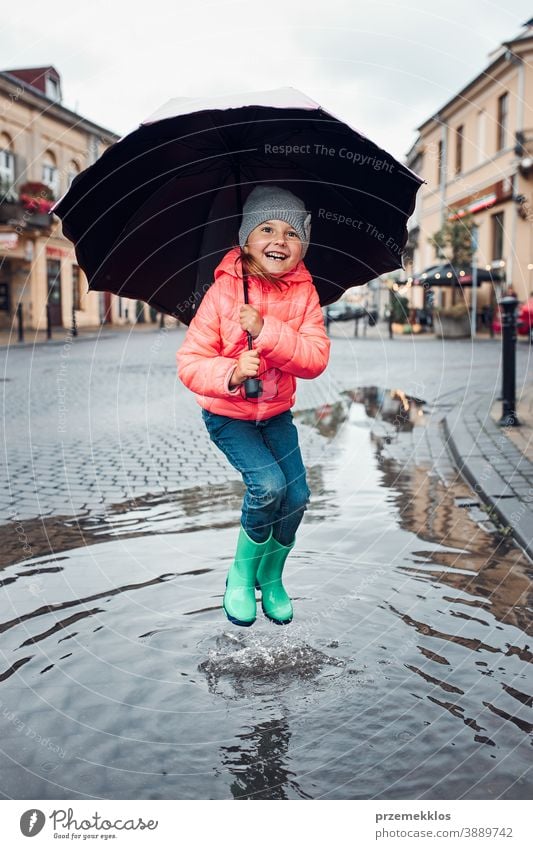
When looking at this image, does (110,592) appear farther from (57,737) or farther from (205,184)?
(205,184)

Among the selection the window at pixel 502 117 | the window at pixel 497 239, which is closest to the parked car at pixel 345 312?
the window at pixel 497 239

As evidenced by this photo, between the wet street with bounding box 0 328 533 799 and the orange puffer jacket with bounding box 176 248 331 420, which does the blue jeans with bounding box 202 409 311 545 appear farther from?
the wet street with bounding box 0 328 533 799

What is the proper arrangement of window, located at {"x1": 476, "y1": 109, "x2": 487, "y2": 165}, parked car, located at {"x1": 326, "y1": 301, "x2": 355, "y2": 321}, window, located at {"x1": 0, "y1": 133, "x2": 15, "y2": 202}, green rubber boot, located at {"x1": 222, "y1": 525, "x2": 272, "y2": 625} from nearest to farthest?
green rubber boot, located at {"x1": 222, "y1": 525, "x2": 272, "y2": 625}
window, located at {"x1": 0, "y1": 133, "x2": 15, "y2": 202}
window, located at {"x1": 476, "y1": 109, "x2": 487, "y2": 165}
parked car, located at {"x1": 326, "y1": 301, "x2": 355, "y2": 321}

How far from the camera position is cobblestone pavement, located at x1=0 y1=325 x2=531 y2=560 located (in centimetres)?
680

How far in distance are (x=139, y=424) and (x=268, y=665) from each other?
6832 millimetres

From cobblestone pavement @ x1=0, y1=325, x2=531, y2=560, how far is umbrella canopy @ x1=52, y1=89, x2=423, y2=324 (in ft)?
7.57

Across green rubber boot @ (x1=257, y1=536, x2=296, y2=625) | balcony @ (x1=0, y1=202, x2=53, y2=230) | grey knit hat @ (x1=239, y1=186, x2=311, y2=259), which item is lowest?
green rubber boot @ (x1=257, y1=536, x2=296, y2=625)

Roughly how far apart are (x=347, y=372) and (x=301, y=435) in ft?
23.9

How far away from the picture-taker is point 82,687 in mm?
3197

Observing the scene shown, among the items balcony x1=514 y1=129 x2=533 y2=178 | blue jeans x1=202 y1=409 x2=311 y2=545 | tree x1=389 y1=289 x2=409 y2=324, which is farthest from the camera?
balcony x1=514 y1=129 x2=533 y2=178

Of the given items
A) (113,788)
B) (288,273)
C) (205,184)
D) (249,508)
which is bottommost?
(113,788)

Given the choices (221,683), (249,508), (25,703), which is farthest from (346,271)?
(25,703)

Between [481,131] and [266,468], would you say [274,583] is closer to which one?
[266,468]

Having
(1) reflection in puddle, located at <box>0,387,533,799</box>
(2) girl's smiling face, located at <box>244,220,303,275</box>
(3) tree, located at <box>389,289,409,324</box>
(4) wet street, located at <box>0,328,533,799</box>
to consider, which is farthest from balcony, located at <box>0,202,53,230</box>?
(2) girl's smiling face, located at <box>244,220,303,275</box>
